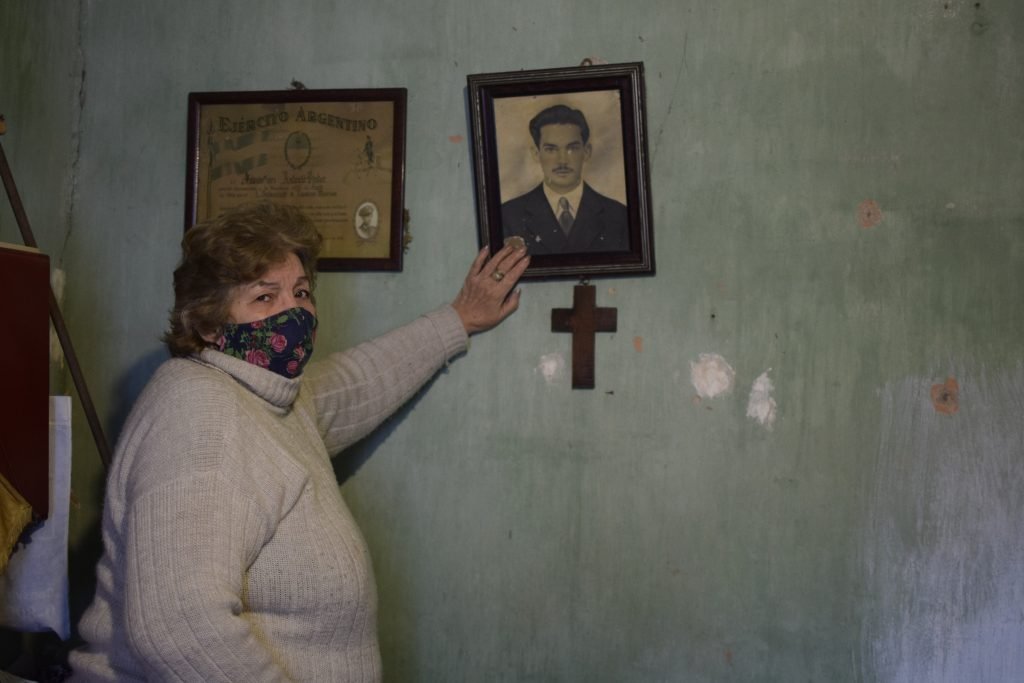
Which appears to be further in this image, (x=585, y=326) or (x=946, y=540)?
(x=585, y=326)

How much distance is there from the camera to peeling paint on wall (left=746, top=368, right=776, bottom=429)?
2.09m

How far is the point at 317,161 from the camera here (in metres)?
2.26

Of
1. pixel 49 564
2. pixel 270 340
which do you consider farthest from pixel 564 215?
pixel 49 564

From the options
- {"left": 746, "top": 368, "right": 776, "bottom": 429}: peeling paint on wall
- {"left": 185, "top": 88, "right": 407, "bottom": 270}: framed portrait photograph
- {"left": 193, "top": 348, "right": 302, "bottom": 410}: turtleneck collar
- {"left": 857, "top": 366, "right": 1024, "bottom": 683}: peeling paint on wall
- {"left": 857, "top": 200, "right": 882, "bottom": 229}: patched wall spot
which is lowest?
{"left": 857, "top": 366, "right": 1024, "bottom": 683}: peeling paint on wall

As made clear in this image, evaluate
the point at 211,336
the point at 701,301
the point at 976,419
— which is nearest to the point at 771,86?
the point at 701,301

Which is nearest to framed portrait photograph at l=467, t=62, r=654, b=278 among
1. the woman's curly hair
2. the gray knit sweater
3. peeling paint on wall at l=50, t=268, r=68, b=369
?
the woman's curly hair

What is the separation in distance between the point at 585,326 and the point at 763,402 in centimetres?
45

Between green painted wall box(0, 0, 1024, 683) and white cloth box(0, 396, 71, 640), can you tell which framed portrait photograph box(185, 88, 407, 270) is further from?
white cloth box(0, 396, 71, 640)

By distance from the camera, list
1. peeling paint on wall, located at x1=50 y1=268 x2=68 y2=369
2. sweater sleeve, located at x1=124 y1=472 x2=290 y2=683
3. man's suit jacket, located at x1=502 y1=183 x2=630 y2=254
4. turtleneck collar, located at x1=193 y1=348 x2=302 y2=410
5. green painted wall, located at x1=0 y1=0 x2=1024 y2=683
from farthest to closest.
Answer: peeling paint on wall, located at x1=50 y1=268 x2=68 y2=369
man's suit jacket, located at x1=502 y1=183 x2=630 y2=254
green painted wall, located at x1=0 y1=0 x2=1024 y2=683
turtleneck collar, located at x1=193 y1=348 x2=302 y2=410
sweater sleeve, located at x1=124 y1=472 x2=290 y2=683

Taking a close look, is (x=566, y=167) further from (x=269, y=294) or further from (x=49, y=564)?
(x=49, y=564)

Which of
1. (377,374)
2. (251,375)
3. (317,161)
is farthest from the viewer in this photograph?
(317,161)

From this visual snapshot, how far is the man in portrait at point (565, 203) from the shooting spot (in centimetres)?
213

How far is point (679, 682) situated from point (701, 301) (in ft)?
2.93

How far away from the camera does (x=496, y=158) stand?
218cm
